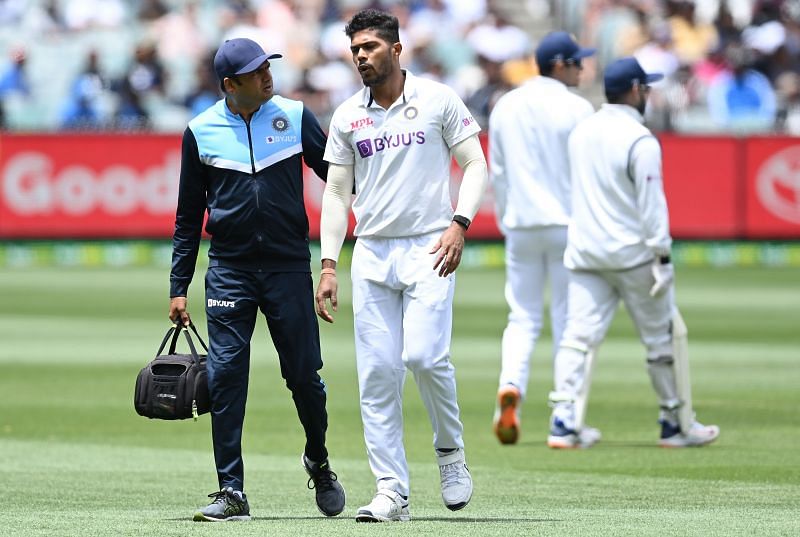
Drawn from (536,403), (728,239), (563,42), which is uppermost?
(563,42)

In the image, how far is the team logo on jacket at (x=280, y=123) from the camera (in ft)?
26.5

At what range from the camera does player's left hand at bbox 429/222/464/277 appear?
767 cm

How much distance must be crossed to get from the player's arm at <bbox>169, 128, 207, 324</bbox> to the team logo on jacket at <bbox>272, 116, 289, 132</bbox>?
36cm

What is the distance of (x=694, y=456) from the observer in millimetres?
10664

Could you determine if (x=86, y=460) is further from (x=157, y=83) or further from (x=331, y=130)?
(x=157, y=83)

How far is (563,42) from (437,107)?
4116 millimetres

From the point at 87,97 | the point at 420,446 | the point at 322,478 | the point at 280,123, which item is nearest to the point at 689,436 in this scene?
the point at 420,446

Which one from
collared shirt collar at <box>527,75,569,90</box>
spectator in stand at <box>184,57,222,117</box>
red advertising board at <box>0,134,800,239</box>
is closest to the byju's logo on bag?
collared shirt collar at <box>527,75,569,90</box>

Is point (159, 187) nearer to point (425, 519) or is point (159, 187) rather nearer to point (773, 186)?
point (773, 186)

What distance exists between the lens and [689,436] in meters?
11.1

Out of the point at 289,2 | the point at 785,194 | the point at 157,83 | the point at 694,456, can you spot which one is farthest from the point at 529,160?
the point at 289,2

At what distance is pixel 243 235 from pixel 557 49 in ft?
14.4

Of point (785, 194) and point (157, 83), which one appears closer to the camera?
point (785, 194)

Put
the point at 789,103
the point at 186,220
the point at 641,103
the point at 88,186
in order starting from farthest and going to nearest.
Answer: the point at 789,103 → the point at 88,186 → the point at 641,103 → the point at 186,220
